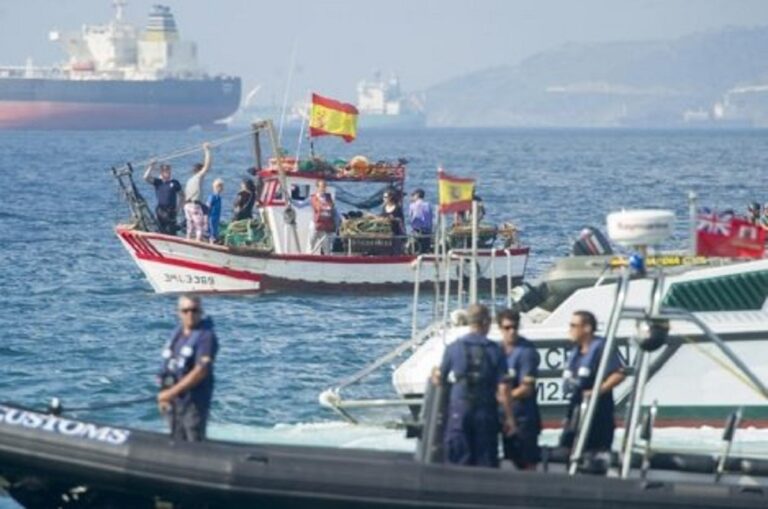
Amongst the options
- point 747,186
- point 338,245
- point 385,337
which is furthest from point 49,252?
point 747,186

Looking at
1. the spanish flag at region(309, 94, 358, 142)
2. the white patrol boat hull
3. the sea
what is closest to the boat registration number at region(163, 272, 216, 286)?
the white patrol boat hull

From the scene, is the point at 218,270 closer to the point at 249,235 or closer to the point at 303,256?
the point at 249,235

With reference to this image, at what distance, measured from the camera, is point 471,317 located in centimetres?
1577

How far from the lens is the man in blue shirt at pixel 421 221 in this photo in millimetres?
32969

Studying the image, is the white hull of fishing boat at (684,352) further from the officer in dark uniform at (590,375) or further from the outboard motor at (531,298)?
the officer in dark uniform at (590,375)

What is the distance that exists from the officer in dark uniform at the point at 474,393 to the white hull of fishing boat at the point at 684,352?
13.6 ft

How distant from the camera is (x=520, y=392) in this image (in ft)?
53.2

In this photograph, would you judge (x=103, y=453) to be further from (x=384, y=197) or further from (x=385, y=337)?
(x=384, y=197)

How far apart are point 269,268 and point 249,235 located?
0.71 meters

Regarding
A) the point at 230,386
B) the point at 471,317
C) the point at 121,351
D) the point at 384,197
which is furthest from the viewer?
the point at 384,197

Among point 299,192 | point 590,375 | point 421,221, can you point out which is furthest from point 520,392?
point 299,192

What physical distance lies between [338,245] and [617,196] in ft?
120

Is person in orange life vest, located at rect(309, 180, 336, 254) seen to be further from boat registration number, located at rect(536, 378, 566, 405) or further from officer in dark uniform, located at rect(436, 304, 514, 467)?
officer in dark uniform, located at rect(436, 304, 514, 467)

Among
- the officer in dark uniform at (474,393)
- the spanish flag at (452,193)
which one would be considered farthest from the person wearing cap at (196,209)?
the officer in dark uniform at (474,393)
